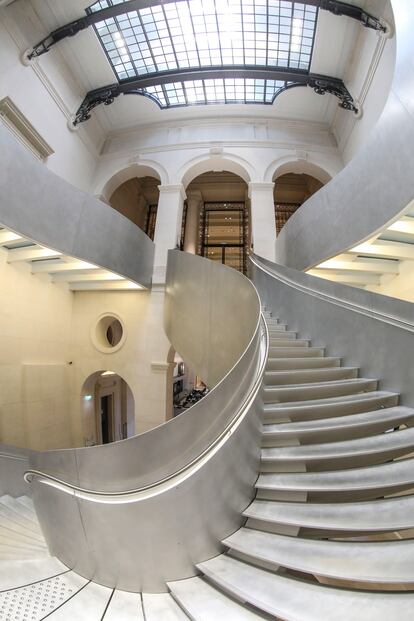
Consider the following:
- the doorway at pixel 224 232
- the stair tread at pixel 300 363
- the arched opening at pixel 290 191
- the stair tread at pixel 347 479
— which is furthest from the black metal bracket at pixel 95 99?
the stair tread at pixel 347 479

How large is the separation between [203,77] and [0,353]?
34.6 ft

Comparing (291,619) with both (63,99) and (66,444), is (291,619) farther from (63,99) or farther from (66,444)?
(63,99)

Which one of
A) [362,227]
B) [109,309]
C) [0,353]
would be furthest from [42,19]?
[362,227]

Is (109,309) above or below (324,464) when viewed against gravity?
above

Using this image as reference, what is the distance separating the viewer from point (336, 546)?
5.61ft

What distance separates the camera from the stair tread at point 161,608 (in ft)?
5.19

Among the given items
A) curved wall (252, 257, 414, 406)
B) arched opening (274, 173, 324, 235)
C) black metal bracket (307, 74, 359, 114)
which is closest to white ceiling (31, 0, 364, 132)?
black metal bracket (307, 74, 359, 114)

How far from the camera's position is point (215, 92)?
1021 centimetres

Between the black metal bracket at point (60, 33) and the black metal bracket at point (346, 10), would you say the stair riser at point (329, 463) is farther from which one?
the black metal bracket at point (60, 33)

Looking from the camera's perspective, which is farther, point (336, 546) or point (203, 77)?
point (203, 77)

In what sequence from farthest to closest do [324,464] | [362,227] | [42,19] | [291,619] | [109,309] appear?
[109,309], [42,19], [362,227], [324,464], [291,619]

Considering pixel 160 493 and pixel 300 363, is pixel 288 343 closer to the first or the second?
pixel 300 363

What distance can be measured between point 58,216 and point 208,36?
8.14 metres

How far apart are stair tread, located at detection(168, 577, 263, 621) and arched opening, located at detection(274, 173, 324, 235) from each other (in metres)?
14.0
